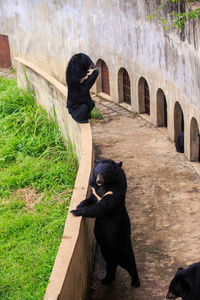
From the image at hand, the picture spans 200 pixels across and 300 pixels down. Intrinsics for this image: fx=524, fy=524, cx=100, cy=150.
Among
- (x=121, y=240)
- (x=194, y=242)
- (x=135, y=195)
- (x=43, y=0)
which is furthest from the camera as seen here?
(x=43, y=0)

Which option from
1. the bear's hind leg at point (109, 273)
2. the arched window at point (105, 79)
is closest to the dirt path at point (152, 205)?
the bear's hind leg at point (109, 273)

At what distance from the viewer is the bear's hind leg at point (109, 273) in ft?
20.8

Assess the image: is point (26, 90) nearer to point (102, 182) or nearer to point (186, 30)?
point (186, 30)

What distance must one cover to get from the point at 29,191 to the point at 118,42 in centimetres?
534

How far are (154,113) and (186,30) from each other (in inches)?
112

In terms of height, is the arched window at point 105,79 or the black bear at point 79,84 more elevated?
the black bear at point 79,84

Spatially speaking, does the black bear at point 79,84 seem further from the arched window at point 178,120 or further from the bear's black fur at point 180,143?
the arched window at point 178,120

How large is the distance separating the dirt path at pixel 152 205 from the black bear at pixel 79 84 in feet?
4.73

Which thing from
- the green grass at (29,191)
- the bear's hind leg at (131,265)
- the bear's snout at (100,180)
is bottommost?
the green grass at (29,191)

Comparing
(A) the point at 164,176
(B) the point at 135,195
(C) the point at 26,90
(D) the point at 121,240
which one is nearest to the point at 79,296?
(D) the point at 121,240

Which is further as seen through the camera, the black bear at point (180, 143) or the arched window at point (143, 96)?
the arched window at point (143, 96)

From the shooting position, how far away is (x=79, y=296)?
18.3ft

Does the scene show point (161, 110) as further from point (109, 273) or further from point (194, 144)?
point (109, 273)

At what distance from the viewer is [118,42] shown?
13.4m
